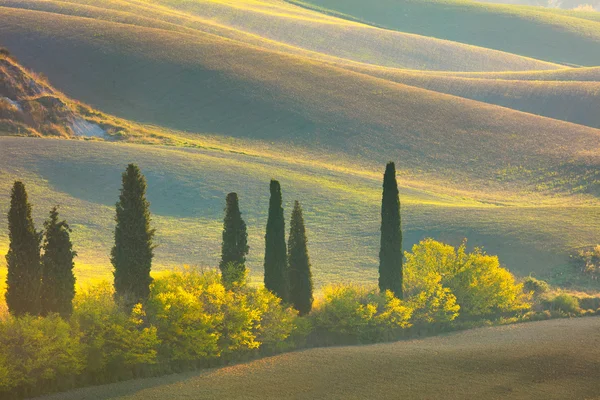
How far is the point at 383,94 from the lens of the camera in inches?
3782

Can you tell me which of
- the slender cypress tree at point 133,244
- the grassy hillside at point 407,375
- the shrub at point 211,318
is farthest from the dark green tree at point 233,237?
the grassy hillside at point 407,375

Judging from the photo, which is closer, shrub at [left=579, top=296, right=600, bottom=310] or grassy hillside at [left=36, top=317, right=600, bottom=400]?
grassy hillside at [left=36, top=317, right=600, bottom=400]

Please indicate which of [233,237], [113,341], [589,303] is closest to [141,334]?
[113,341]

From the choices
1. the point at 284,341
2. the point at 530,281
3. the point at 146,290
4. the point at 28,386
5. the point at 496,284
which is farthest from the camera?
the point at 530,281

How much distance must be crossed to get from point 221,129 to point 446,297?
170 feet

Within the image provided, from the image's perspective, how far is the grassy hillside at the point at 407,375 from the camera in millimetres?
23703

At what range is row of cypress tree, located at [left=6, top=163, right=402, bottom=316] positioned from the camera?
2625cm

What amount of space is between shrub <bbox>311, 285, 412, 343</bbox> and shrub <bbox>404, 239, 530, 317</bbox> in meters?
3.05

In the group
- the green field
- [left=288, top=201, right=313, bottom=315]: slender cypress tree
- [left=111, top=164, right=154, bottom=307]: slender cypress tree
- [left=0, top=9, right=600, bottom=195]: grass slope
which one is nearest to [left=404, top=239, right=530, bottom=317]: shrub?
[left=288, top=201, right=313, bottom=315]: slender cypress tree

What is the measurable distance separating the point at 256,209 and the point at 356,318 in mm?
25513

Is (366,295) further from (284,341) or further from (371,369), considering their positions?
(371,369)

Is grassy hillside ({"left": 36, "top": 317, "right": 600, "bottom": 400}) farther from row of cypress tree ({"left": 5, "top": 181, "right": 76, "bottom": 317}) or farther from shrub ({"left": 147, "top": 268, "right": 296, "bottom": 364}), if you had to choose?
row of cypress tree ({"left": 5, "top": 181, "right": 76, "bottom": 317})

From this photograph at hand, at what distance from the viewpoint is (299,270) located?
32375 mm

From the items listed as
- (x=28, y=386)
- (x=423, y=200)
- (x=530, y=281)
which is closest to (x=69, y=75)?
(x=423, y=200)
